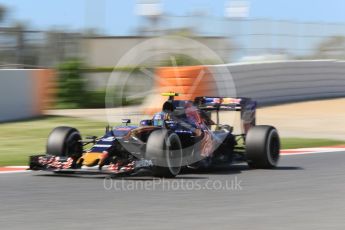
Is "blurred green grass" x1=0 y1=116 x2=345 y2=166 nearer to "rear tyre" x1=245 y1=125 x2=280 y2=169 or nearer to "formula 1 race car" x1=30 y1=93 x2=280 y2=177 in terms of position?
"formula 1 race car" x1=30 y1=93 x2=280 y2=177

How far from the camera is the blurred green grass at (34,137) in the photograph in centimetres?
1298

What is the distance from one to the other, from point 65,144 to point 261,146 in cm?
253

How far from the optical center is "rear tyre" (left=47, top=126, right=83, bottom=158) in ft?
32.9

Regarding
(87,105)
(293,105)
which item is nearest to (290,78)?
(293,105)

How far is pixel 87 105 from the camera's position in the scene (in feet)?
73.8

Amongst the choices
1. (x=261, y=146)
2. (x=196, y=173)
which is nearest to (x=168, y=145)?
(x=196, y=173)

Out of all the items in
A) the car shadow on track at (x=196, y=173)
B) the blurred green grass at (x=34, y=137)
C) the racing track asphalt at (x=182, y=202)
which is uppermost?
the racing track asphalt at (x=182, y=202)

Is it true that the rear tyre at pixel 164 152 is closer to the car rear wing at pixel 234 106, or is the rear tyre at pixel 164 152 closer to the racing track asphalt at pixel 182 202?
the racing track asphalt at pixel 182 202

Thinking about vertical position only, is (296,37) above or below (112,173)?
above

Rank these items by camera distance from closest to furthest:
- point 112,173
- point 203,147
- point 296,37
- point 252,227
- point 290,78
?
point 252,227
point 112,173
point 203,147
point 290,78
point 296,37

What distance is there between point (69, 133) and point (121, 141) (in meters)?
0.96

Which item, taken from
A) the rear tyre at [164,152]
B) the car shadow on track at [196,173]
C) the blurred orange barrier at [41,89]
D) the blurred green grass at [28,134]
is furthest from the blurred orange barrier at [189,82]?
the rear tyre at [164,152]

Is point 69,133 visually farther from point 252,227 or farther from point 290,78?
point 290,78

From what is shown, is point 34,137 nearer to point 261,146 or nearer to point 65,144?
point 65,144
